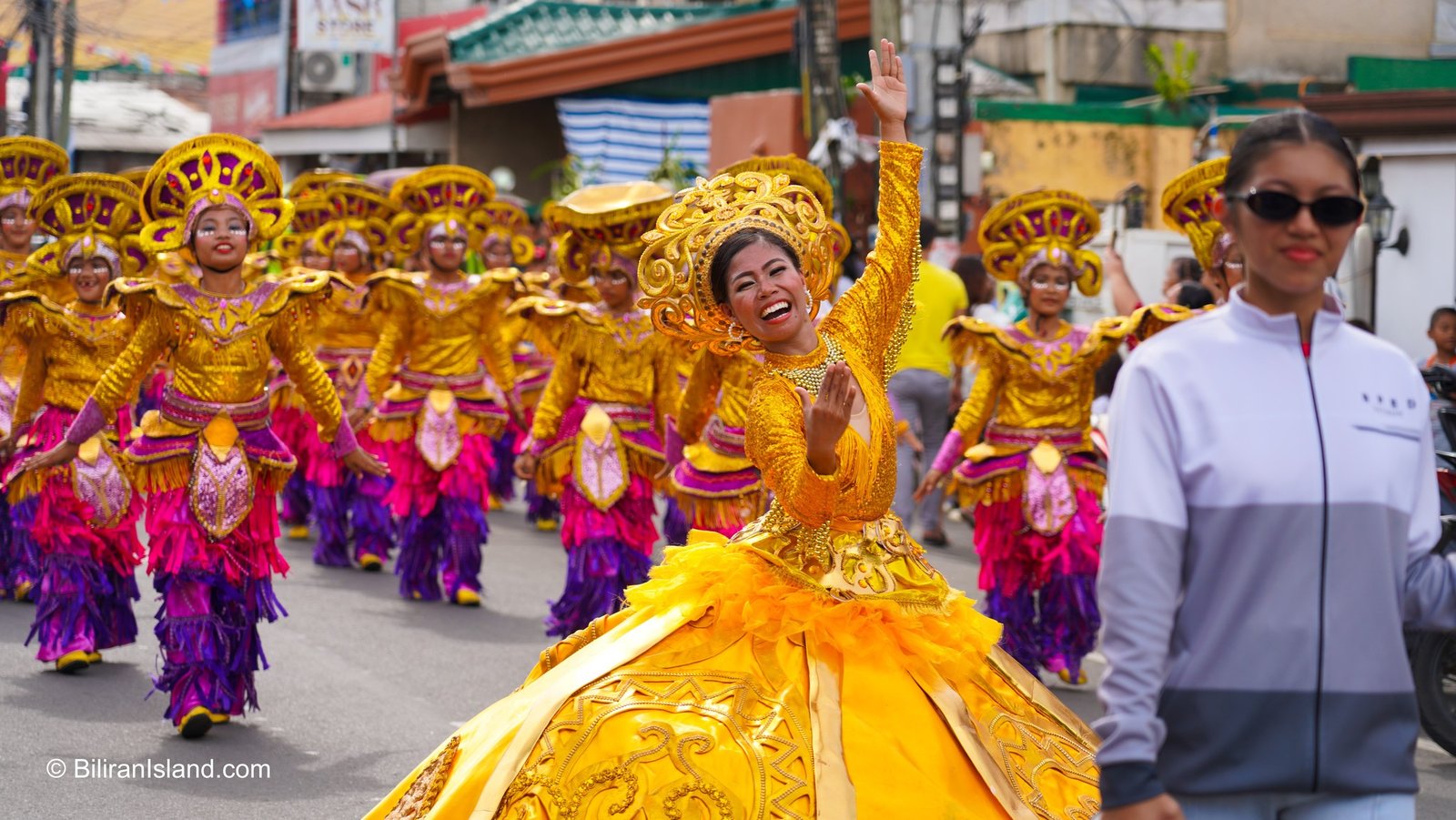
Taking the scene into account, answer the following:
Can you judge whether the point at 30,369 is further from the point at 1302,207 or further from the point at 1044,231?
the point at 1302,207

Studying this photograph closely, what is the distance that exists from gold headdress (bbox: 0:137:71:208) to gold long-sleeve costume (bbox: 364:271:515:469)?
1.90 metres

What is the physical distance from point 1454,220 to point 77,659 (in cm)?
1045

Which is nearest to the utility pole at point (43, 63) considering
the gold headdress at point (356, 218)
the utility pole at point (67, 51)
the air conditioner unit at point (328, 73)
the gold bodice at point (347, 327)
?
the utility pole at point (67, 51)

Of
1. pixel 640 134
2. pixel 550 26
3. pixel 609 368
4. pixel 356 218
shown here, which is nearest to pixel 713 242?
pixel 609 368

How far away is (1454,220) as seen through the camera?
14453 mm

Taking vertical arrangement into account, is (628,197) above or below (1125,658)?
above

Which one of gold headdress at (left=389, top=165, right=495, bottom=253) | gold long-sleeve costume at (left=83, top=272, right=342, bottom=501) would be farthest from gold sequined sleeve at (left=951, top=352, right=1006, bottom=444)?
gold headdress at (left=389, top=165, right=495, bottom=253)

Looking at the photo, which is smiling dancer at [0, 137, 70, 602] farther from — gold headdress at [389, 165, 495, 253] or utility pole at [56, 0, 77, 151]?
utility pole at [56, 0, 77, 151]

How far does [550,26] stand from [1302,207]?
25008mm

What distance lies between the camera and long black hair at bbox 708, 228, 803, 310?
5203 mm

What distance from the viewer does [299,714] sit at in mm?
8070

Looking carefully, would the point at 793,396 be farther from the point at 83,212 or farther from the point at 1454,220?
the point at 1454,220

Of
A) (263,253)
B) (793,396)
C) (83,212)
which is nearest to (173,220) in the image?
(83,212)

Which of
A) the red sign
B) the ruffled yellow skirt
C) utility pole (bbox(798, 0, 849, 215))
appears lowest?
the ruffled yellow skirt
